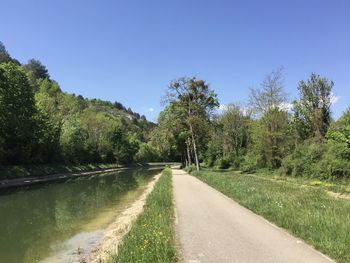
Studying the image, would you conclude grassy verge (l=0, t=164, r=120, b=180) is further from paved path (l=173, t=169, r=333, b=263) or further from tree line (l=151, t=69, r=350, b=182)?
paved path (l=173, t=169, r=333, b=263)

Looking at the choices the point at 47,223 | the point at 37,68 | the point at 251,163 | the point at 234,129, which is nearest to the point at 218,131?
the point at 234,129

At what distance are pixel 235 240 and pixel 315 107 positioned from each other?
135ft

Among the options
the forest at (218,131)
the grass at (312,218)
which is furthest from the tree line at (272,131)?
the grass at (312,218)

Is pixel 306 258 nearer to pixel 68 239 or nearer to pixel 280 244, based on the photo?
pixel 280 244

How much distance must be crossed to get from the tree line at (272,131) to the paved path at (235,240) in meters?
17.4

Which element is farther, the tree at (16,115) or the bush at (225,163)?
the bush at (225,163)

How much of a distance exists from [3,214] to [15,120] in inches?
1439

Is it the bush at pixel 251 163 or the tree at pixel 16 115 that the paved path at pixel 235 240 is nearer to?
the bush at pixel 251 163

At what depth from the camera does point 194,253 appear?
10.4 metres

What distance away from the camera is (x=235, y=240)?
11688mm

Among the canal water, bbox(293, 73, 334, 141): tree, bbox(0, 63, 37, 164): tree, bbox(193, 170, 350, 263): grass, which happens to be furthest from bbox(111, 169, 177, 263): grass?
bbox(0, 63, 37, 164): tree

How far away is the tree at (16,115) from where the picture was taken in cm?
5553

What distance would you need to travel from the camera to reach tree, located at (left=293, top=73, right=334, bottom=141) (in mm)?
47578

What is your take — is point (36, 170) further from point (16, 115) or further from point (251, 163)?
point (251, 163)
